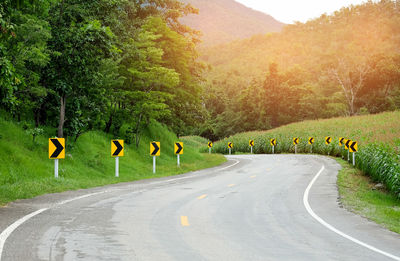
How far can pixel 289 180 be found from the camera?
71.7ft

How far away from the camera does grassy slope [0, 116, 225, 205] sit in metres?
15.2

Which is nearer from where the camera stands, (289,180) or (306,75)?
(289,180)

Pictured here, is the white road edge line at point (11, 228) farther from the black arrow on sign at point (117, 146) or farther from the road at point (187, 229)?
the black arrow on sign at point (117, 146)

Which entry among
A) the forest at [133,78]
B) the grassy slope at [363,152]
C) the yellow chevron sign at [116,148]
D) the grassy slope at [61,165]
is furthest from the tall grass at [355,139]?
the forest at [133,78]

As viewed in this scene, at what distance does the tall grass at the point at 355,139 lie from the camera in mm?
23089

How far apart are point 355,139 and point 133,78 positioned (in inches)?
908

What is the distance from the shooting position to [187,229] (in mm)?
8883

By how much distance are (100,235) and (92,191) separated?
7.68 m

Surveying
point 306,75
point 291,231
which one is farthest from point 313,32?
point 291,231

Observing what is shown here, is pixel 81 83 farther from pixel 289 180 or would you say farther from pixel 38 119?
pixel 289 180

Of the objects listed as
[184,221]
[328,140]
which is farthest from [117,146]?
[328,140]

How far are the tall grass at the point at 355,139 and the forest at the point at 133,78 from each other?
12.3 m

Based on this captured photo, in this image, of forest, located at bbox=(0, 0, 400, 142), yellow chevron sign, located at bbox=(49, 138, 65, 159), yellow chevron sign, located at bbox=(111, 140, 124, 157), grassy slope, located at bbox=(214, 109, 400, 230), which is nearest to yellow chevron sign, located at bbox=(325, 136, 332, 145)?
grassy slope, located at bbox=(214, 109, 400, 230)

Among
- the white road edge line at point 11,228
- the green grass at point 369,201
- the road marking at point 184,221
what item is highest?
the white road edge line at point 11,228
